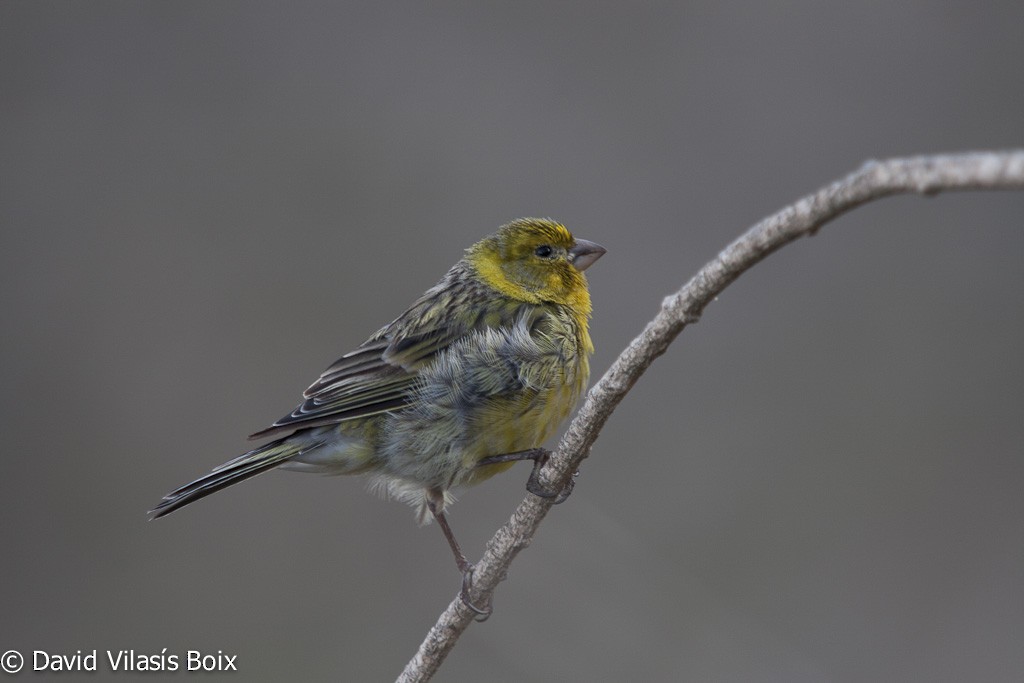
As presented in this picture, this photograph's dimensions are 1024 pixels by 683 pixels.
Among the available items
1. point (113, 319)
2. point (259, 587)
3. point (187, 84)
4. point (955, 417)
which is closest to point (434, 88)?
point (187, 84)

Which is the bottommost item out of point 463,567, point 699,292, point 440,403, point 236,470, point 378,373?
point 463,567

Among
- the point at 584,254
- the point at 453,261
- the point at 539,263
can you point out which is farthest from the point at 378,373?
the point at 453,261

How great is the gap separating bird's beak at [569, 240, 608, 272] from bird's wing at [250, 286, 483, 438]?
0.76m

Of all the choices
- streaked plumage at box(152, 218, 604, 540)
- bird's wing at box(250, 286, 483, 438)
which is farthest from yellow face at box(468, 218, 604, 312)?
bird's wing at box(250, 286, 483, 438)

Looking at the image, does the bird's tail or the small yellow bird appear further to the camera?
the small yellow bird

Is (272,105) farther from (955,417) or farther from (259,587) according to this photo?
(955,417)

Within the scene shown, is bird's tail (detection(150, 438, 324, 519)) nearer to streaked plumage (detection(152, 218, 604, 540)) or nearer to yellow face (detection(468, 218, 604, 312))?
streaked plumage (detection(152, 218, 604, 540))

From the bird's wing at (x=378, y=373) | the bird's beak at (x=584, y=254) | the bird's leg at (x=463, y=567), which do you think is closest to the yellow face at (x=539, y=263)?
the bird's beak at (x=584, y=254)

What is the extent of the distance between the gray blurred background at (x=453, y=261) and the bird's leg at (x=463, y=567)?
195 centimetres

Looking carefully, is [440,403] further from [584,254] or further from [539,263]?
[584,254]

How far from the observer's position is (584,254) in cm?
523

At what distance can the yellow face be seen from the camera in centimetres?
508

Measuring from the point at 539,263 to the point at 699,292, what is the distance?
9.52 ft

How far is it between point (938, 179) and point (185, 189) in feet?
26.8
